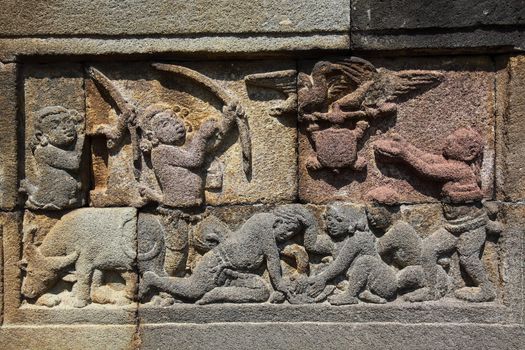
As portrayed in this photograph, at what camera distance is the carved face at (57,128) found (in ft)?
11.2

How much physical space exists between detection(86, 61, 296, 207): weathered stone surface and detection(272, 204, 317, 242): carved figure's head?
Result: 0.10 metres

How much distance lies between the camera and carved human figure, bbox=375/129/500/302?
11.1 feet

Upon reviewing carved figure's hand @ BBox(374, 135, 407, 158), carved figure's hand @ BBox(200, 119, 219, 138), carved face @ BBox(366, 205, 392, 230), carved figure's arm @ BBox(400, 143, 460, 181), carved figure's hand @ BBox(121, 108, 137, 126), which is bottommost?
carved face @ BBox(366, 205, 392, 230)

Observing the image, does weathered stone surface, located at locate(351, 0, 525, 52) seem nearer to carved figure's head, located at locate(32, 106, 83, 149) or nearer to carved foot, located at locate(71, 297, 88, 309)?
carved figure's head, located at locate(32, 106, 83, 149)

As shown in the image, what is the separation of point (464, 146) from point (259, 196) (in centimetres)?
130

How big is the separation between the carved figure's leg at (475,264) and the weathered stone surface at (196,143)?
111 centimetres

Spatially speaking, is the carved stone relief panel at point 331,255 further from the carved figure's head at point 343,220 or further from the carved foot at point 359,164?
the carved foot at point 359,164

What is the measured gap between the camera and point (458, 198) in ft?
11.1

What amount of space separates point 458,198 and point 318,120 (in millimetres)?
984

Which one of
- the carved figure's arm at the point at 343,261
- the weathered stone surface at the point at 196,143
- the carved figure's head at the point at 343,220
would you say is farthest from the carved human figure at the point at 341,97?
the carved figure's arm at the point at 343,261

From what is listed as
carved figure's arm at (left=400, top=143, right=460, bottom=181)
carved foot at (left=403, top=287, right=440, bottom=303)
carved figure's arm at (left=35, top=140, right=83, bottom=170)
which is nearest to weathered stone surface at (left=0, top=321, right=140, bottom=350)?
carved figure's arm at (left=35, top=140, right=83, bottom=170)

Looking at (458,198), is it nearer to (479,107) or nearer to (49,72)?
(479,107)

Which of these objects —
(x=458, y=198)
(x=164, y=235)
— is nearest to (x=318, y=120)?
(x=458, y=198)

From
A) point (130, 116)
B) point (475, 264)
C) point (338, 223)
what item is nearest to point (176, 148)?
point (130, 116)
